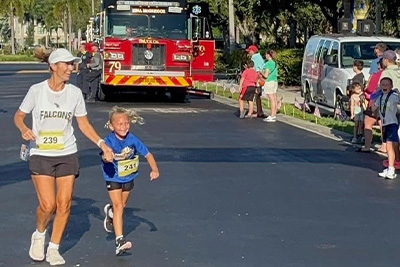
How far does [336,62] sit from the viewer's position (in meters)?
21.8

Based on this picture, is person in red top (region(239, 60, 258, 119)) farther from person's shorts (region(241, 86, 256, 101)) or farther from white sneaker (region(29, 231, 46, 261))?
white sneaker (region(29, 231, 46, 261))

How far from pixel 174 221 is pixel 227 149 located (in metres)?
6.32

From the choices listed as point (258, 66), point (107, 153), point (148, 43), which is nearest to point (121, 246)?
point (107, 153)

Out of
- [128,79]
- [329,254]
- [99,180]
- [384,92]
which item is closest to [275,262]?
[329,254]

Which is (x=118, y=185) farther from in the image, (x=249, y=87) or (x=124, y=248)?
(x=249, y=87)

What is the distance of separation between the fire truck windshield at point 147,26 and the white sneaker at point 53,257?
770 inches

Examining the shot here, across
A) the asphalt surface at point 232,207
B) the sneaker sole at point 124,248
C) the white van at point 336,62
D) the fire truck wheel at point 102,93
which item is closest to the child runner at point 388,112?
the asphalt surface at point 232,207

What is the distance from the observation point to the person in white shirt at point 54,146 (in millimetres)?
7656

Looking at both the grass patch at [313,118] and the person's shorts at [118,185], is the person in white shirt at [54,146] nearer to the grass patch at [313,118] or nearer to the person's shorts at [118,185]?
the person's shorts at [118,185]

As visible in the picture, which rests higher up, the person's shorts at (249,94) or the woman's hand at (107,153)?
the woman's hand at (107,153)

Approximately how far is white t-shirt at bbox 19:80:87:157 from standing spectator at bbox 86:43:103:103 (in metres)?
19.5

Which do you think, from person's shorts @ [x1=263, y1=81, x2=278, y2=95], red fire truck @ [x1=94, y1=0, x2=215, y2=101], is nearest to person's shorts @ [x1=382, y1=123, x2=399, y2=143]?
person's shorts @ [x1=263, y1=81, x2=278, y2=95]

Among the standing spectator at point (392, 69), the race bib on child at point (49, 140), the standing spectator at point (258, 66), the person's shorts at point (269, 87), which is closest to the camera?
the race bib on child at point (49, 140)

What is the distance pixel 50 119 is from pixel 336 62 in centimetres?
1490
